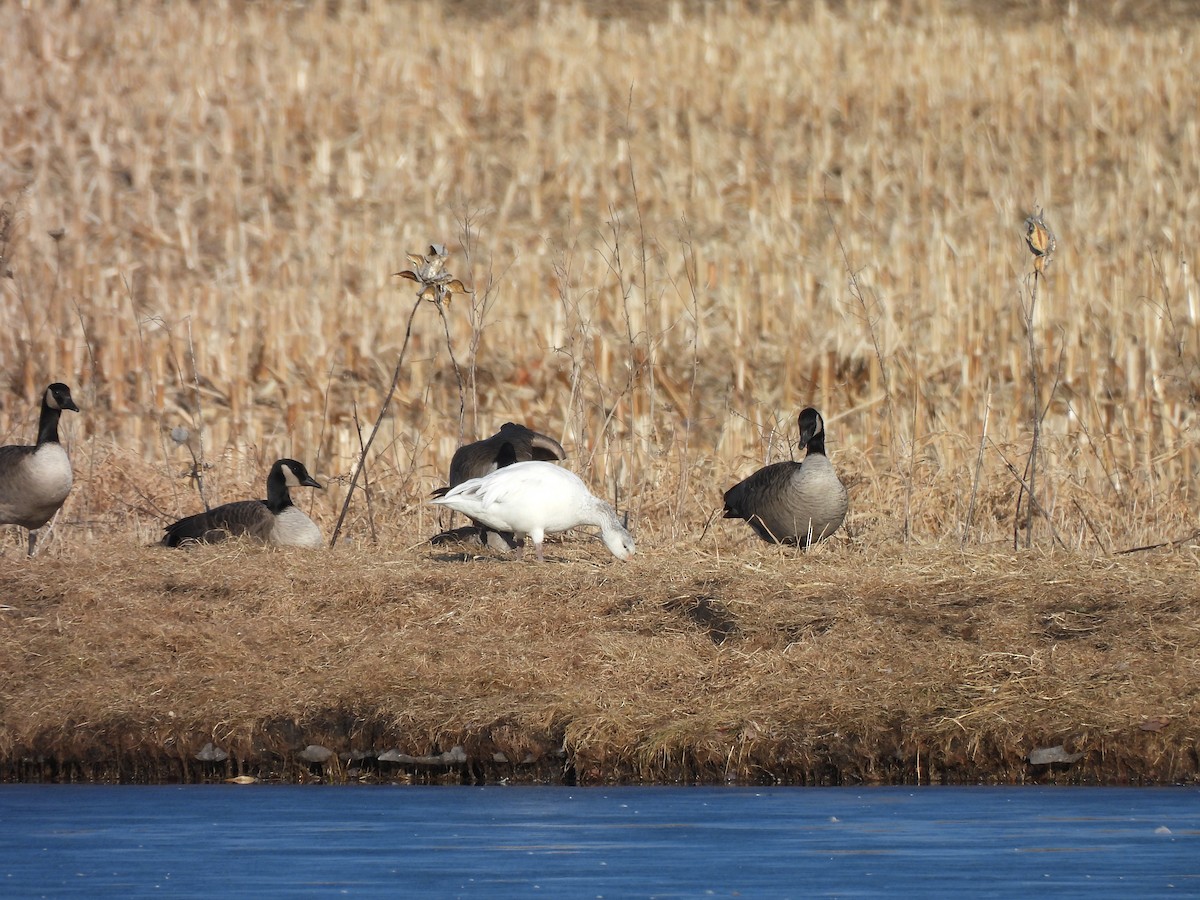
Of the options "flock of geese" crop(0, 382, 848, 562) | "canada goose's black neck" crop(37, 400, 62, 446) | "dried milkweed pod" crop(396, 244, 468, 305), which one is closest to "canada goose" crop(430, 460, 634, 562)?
"flock of geese" crop(0, 382, 848, 562)

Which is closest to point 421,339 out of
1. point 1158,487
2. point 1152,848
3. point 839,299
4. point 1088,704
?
point 839,299

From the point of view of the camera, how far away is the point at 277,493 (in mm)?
13727

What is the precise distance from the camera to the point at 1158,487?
15.1 meters

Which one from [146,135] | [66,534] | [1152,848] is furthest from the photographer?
[146,135]

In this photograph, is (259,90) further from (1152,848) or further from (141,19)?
(1152,848)

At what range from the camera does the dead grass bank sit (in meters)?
8.70

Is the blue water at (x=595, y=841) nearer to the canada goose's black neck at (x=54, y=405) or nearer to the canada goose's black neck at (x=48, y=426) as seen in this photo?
the canada goose's black neck at (x=48, y=426)

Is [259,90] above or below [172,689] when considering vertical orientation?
above

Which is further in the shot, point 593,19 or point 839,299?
point 593,19

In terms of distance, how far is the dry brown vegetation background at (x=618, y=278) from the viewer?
13.8 m

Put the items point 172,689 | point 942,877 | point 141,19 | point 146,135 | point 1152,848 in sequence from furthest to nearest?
point 141,19 → point 146,135 → point 172,689 → point 1152,848 → point 942,877

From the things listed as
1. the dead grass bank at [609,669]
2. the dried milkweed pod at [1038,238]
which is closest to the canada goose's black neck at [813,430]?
the dead grass bank at [609,669]

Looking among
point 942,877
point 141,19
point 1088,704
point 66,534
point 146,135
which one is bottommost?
point 942,877

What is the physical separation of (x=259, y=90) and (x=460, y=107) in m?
2.94
